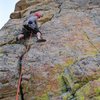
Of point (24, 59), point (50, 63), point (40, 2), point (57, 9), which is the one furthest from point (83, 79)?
point (40, 2)

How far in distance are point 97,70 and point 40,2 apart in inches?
560

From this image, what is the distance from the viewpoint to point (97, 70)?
13094mm

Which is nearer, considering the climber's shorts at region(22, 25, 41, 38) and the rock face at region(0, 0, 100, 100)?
the rock face at region(0, 0, 100, 100)

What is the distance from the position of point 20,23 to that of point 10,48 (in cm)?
536

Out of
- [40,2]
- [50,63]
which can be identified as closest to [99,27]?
[50,63]

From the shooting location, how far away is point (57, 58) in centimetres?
1494

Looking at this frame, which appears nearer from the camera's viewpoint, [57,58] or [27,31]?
[57,58]

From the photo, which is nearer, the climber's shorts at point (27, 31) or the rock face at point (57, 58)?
the rock face at point (57, 58)

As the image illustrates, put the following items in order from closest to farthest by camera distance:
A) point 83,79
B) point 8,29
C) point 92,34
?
point 83,79 → point 92,34 → point 8,29

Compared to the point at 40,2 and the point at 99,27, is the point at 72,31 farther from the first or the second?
the point at 40,2

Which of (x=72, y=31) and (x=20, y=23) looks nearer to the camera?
(x=72, y=31)

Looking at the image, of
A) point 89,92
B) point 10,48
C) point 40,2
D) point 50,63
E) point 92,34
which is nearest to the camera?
point 89,92

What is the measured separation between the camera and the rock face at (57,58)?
41.2 ft

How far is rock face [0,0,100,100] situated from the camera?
12.6 meters
